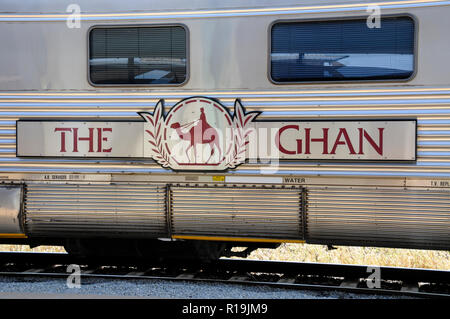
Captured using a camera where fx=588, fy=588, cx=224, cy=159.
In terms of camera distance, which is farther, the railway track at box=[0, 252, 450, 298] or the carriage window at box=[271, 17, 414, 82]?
the railway track at box=[0, 252, 450, 298]

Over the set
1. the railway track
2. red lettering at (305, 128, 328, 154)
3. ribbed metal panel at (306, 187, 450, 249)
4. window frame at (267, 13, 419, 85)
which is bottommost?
the railway track

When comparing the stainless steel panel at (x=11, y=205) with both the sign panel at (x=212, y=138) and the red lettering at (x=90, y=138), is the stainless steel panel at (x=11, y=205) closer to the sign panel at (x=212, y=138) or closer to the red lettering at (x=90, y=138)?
the sign panel at (x=212, y=138)

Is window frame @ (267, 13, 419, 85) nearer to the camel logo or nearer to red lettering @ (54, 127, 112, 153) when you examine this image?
the camel logo

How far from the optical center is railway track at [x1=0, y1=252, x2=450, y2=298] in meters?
6.42

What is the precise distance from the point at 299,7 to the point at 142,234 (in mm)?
2921

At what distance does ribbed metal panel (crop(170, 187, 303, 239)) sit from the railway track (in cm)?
68

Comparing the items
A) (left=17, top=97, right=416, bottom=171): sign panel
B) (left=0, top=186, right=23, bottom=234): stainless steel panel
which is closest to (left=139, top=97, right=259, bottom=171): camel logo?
(left=17, top=97, right=416, bottom=171): sign panel

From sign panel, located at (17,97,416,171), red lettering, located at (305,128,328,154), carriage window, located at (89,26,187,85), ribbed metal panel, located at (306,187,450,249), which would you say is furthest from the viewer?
carriage window, located at (89,26,187,85)

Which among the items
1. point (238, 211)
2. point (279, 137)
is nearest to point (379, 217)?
point (279, 137)

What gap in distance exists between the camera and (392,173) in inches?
230

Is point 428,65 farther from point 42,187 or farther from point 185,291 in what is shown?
point 42,187

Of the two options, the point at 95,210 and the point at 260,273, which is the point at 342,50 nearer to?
the point at 260,273

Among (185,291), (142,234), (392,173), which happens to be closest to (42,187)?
(142,234)

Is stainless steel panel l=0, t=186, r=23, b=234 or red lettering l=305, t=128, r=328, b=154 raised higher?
red lettering l=305, t=128, r=328, b=154
